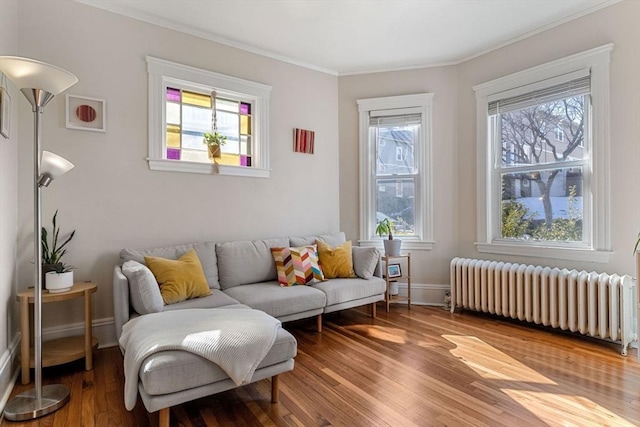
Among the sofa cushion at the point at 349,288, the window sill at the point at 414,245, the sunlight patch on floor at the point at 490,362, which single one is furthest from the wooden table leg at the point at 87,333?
the window sill at the point at 414,245

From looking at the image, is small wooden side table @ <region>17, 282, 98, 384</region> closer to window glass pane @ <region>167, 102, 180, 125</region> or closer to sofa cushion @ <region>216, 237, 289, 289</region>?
sofa cushion @ <region>216, 237, 289, 289</region>

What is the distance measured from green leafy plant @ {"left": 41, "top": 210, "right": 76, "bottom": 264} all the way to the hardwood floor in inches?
30.5

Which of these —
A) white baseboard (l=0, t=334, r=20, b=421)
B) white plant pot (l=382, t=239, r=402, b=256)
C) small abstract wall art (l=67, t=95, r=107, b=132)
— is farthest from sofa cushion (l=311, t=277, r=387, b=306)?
small abstract wall art (l=67, t=95, r=107, b=132)

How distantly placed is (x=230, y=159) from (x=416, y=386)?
8.67ft

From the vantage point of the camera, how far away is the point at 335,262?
3.46 meters

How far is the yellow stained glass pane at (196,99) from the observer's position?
3.28 meters

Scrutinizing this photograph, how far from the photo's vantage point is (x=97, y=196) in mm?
2766

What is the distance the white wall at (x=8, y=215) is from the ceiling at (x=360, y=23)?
710 millimetres

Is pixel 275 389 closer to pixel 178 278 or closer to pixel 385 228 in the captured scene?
pixel 178 278

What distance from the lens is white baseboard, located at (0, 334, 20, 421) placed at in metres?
1.94

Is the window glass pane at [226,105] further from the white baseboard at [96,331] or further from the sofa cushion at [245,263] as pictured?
the white baseboard at [96,331]

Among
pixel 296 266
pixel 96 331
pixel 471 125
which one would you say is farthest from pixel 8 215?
pixel 471 125

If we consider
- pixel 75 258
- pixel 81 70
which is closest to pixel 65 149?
pixel 81 70

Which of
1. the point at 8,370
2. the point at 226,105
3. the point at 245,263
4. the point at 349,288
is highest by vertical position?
the point at 226,105
